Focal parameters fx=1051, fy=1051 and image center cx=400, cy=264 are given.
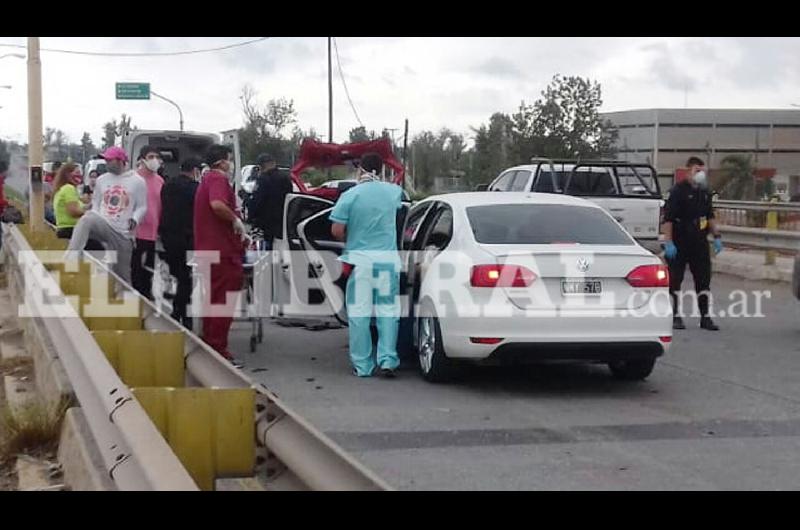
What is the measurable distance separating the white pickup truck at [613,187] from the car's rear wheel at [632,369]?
741 centimetres

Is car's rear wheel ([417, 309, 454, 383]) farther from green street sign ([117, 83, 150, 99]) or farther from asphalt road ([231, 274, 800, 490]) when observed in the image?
green street sign ([117, 83, 150, 99])

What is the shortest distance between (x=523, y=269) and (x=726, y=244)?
1365 centimetres

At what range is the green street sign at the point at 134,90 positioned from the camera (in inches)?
1714

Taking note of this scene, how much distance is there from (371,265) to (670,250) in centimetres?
426

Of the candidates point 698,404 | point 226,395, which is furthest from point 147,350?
point 698,404

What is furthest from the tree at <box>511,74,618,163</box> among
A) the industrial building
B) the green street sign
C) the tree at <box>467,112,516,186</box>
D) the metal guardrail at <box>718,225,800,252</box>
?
the industrial building

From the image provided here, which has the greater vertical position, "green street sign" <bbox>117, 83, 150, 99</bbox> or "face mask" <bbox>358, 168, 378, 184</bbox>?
"green street sign" <bbox>117, 83, 150, 99</bbox>

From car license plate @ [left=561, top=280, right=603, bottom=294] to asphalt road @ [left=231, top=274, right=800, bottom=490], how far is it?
33.2 inches

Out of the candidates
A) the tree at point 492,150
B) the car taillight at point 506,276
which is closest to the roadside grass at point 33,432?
the car taillight at point 506,276

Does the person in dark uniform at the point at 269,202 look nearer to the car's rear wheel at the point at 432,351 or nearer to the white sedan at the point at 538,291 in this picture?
the white sedan at the point at 538,291

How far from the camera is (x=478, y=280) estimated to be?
7848 millimetres

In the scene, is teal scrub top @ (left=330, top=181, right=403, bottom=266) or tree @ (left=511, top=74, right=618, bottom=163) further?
tree @ (left=511, top=74, right=618, bottom=163)

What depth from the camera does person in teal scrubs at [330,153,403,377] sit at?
8883mm

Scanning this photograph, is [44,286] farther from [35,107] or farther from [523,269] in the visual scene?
[35,107]
